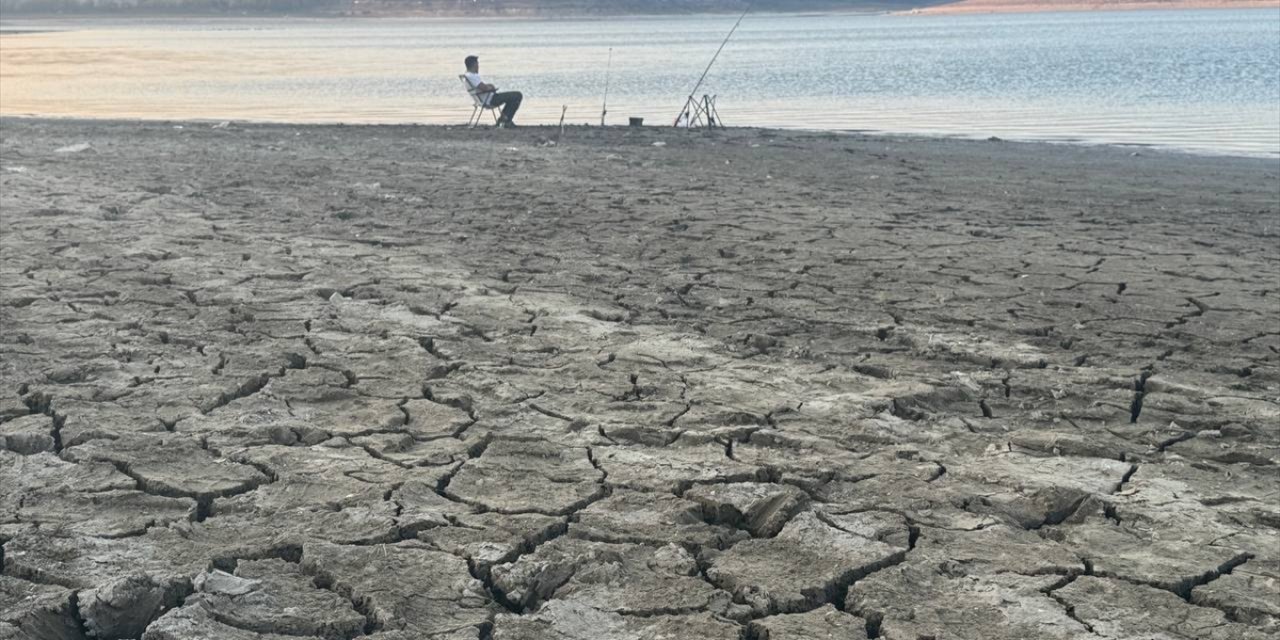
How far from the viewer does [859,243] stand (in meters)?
7.91

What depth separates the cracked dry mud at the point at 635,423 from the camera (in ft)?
10.5

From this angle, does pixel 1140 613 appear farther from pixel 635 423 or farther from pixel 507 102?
pixel 507 102

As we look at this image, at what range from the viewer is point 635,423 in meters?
4.53

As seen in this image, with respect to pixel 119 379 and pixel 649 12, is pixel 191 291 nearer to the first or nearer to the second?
pixel 119 379

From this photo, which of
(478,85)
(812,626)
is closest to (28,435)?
(812,626)

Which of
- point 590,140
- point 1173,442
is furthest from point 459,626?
point 590,140

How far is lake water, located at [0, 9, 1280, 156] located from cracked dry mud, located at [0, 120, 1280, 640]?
9310 mm

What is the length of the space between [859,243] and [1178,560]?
15.1 ft

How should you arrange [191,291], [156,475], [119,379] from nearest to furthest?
[156,475], [119,379], [191,291]

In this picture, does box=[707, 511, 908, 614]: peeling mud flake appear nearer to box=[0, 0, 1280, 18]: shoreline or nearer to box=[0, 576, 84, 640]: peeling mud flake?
box=[0, 576, 84, 640]: peeling mud flake

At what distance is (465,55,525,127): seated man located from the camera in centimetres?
1593

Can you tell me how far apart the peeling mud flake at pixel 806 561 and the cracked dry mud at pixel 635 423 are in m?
0.01

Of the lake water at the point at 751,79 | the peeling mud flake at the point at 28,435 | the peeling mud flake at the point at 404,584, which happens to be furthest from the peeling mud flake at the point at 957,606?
the lake water at the point at 751,79

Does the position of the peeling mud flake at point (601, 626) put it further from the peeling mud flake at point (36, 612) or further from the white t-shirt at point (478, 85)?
the white t-shirt at point (478, 85)
